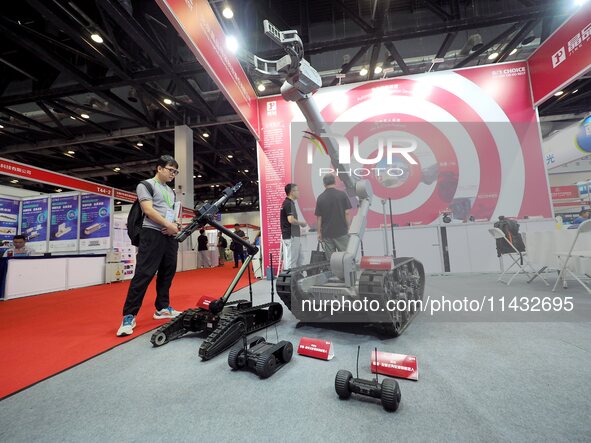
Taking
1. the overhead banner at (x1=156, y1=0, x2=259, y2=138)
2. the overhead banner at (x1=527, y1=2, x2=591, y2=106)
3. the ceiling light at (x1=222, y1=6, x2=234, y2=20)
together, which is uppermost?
the ceiling light at (x1=222, y1=6, x2=234, y2=20)

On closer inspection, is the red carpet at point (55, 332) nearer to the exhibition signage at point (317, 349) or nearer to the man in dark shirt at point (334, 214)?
the exhibition signage at point (317, 349)

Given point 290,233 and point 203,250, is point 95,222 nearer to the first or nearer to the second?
point 203,250

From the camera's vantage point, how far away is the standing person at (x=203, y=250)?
10927mm

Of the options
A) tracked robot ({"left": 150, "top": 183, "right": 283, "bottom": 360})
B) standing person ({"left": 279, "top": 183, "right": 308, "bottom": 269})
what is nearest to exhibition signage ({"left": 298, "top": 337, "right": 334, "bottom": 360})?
tracked robot ({"left": 150, "top": 183, "right": 283, "bottom": 360})

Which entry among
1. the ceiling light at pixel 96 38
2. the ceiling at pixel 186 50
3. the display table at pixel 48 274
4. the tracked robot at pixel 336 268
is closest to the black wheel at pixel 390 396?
the tracked robot at pixel 336 268

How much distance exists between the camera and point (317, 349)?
1800 mm

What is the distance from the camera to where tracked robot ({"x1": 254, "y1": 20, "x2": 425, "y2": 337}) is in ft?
5.75

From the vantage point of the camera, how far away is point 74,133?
9.42 meters

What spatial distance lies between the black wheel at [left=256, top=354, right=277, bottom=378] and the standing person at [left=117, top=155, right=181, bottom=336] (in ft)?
4.86

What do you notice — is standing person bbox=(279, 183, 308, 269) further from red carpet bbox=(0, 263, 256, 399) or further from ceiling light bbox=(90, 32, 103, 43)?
ceiling light bbox=(90, 32, 103, 43)

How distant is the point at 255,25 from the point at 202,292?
248 inches

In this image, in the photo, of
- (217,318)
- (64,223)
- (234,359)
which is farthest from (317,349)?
(64,223)

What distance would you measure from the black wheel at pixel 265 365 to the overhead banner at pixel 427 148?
14.3 feet

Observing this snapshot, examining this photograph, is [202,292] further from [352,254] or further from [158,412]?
[158,412]
